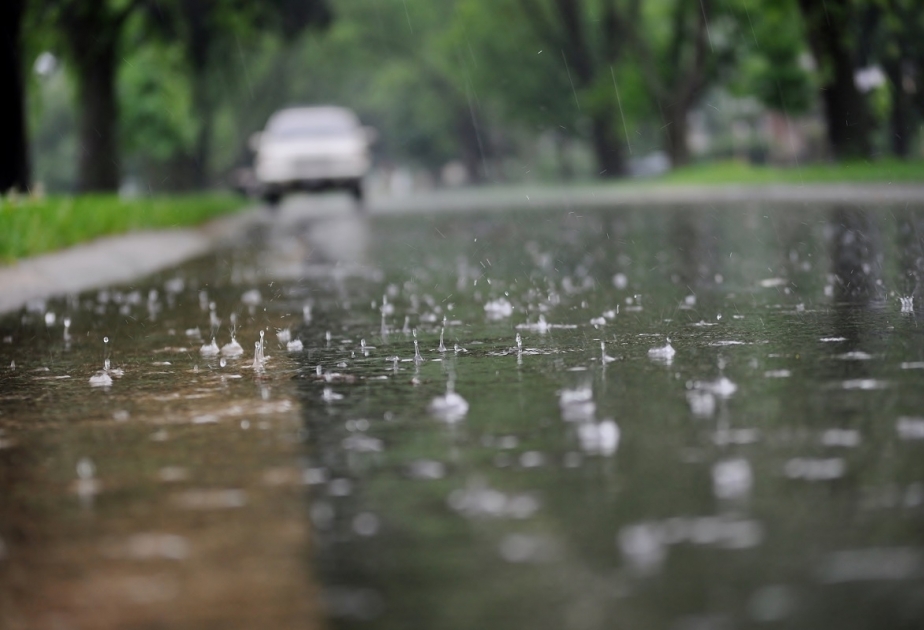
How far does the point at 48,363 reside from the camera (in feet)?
30.5

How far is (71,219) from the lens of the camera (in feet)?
66.6

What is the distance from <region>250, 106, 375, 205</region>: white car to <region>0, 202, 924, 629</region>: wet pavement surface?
27.1 metres

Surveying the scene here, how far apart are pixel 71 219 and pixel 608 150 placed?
1868 inches

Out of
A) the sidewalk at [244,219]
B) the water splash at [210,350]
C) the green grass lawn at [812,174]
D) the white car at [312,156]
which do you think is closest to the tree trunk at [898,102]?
the green grass lawn at [812,174]

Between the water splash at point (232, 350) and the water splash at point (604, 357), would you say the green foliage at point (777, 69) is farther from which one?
the water splash at point (604, 357)

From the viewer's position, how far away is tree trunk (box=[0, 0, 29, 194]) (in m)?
23.8

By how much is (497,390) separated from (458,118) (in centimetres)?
7901

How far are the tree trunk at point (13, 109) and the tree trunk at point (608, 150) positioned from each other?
42.3 meters

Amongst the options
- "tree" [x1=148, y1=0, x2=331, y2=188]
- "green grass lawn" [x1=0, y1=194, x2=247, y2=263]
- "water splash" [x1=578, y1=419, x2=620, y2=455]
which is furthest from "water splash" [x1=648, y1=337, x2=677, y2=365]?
"tree" [x1=148, y1=0, x2=331, y2=188]

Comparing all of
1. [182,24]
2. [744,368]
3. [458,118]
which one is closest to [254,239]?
[182,24]

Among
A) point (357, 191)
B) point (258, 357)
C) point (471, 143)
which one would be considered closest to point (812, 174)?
point (357, 191)

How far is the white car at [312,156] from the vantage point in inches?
1539

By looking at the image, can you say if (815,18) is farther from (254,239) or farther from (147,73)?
(147,73)

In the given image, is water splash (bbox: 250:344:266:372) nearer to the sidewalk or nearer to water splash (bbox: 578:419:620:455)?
water splash (bbox: 578:419:620:455)
